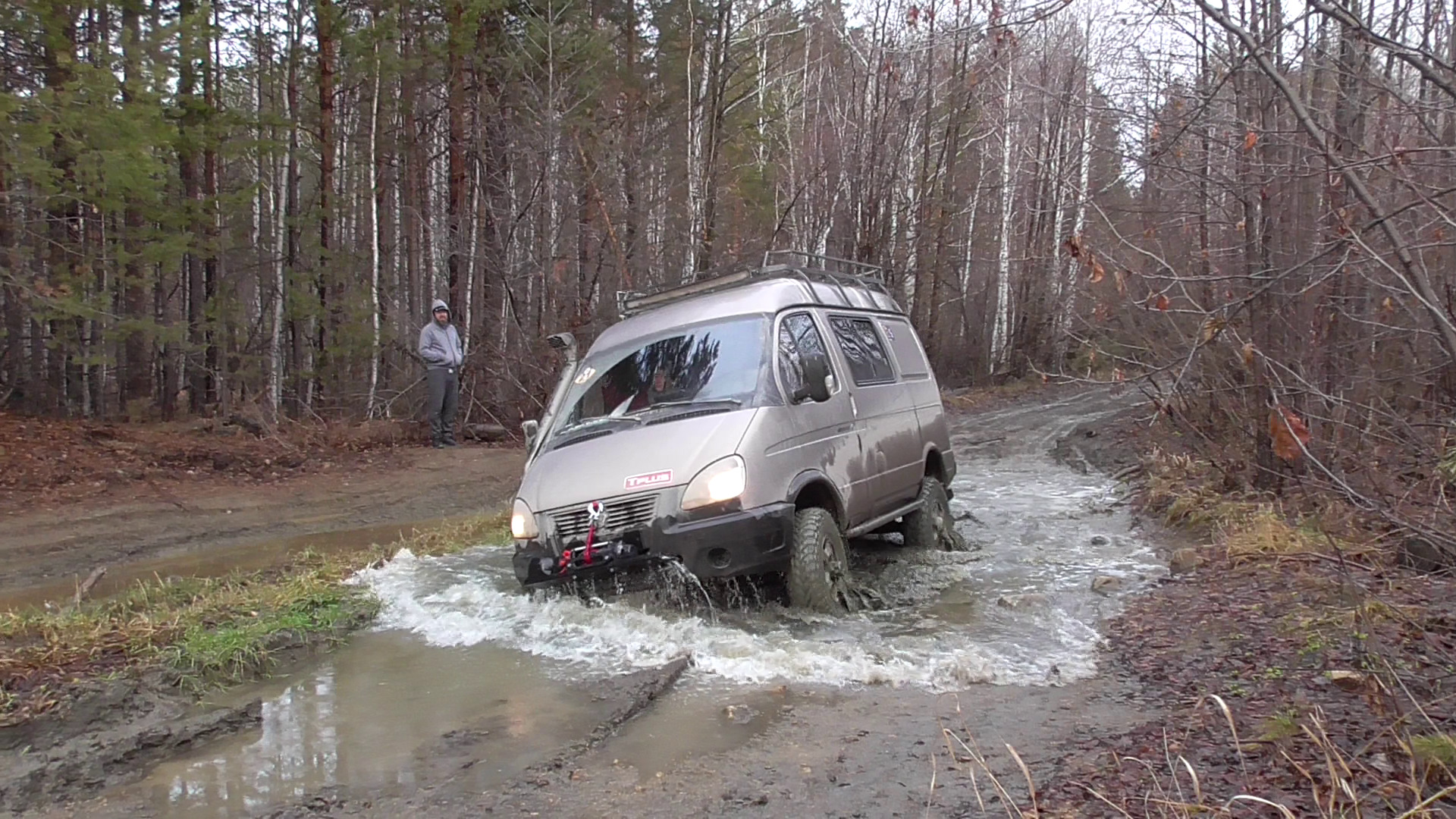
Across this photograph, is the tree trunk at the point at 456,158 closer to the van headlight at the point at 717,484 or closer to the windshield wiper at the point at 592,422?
the windshield wiper at the point at 592,422

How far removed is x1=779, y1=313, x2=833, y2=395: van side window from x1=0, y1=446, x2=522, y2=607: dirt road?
4.71 m

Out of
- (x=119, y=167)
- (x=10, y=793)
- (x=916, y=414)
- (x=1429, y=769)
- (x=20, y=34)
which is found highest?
(x=20, y=34)

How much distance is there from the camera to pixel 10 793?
379cm

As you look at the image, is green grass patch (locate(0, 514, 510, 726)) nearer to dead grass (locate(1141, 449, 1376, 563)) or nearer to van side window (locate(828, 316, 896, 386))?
van side window (locate(828, 316, 896, 386))

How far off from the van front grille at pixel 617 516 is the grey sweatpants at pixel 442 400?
8.65 metres

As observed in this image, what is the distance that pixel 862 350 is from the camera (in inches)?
306

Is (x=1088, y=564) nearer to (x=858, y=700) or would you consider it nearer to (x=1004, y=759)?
(x=858, y=700)

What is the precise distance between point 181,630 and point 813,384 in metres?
4.03

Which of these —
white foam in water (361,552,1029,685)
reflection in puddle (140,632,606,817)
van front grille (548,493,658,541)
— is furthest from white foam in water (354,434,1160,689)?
van front grille (548,493,658,541)

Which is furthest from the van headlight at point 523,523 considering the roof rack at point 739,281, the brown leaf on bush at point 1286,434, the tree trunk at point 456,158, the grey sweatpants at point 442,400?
the tree trunk at point 456,158

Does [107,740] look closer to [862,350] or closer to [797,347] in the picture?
[797,347]

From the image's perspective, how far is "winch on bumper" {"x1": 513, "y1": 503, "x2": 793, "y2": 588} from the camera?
217 inches

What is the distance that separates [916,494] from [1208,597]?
2.44m

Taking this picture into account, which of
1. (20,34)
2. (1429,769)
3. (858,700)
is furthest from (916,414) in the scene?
(20,34)
